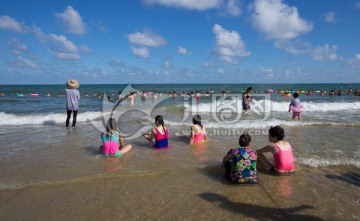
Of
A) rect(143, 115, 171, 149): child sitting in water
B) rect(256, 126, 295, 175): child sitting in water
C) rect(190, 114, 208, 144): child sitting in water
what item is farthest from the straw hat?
rect(256, 126, 295, 175): child sitting in water

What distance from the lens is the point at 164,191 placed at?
437 cm

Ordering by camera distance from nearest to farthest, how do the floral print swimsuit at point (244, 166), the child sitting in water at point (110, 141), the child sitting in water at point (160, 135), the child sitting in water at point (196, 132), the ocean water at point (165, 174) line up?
the ocean water at point (165, 174), the floral print swimsuit at point (244, 166), the child sitting in water at point (110, 141), the child sitting in water at point (160, 135), the child sitting in water at point (196, 132)

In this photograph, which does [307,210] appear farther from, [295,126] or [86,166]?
[295,126]

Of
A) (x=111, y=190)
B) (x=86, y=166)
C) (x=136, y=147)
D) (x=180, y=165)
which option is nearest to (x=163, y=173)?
(x=180, y=165)

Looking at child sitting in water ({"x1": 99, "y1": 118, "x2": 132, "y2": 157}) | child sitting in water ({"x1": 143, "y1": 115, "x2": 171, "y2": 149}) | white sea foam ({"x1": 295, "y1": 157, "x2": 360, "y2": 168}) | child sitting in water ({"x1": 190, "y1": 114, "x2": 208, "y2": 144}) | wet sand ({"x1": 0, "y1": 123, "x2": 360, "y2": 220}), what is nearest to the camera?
wet sand ({"x1": 0, "y1": 123, "x2": 360, "y2": 220})

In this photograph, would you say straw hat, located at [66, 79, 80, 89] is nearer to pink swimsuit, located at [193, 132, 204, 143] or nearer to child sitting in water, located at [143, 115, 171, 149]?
child sitting in water, located at [143, 115, 171, 149]

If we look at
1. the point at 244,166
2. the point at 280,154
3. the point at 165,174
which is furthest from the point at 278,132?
the point at 165,174

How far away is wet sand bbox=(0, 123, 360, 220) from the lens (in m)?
3.66

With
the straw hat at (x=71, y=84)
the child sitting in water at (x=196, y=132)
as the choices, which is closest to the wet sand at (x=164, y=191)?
the child sitting in water at (x=196, y=132)

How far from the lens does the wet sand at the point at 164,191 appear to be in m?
3.66

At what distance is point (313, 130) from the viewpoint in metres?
9.96

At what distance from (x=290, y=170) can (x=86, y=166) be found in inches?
168

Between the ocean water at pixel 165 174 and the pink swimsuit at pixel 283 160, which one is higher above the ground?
the pink swimsuit at pixel 283 160

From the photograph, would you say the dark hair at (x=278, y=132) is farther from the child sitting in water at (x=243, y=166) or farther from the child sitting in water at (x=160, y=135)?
the child sitting in water at (x=160, y=135)
